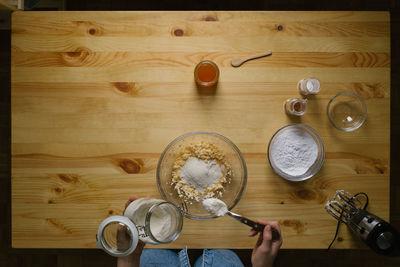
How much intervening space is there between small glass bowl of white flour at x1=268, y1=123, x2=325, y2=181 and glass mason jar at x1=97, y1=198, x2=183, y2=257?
43 cm

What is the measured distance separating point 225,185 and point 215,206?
0.10 meters

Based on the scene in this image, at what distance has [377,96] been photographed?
1.06m

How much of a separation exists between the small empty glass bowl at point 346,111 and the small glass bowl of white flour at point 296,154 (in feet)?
0.39

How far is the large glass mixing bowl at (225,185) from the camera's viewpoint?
1019 mm

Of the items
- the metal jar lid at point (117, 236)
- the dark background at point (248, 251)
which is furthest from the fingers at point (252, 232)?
the dark background at point (248, 251)

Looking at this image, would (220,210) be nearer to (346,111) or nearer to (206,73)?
(206,73)

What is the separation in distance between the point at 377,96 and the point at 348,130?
177 millimetres

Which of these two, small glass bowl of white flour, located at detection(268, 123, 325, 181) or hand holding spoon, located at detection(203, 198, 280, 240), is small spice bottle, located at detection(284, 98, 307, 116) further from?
hand holding spoon, located at detection(203, 198, 280, 240)

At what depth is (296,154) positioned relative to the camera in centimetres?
104

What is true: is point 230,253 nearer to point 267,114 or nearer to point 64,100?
point 267,114

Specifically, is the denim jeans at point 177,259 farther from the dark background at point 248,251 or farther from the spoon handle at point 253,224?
the dark background at point 248,251

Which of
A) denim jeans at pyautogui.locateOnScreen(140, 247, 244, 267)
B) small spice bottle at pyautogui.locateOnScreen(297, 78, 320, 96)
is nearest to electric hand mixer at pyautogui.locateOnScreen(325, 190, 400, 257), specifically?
small spice bottle at pyautogui.locateOnScreen(297, 78, 320, 96)

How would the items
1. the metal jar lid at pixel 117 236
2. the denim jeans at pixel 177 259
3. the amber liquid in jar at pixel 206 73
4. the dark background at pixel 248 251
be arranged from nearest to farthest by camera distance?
the metal jar lid at pixel 117 236 < the amber liquid in jar at pixel 206 73 < the denim jeans at pixel 177 259 < the dark background at pixel 248 251
